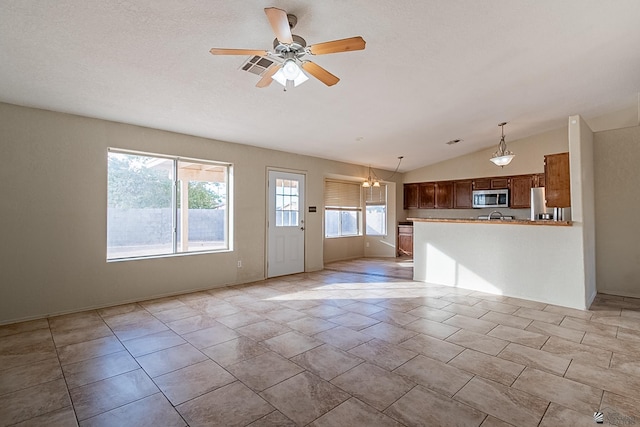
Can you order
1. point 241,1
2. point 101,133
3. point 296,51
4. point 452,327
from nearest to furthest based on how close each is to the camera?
1. point 241,1
2. point 296,51
3. point 452,327
4. point 101,133

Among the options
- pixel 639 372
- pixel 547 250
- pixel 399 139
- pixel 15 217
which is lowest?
pixel 639 372

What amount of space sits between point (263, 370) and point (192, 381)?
1.73 ft

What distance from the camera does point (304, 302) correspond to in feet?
14.5

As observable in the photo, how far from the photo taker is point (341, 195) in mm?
8531

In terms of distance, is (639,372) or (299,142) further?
(299,142)

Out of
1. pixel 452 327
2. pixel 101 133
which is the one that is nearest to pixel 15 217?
pixel 101 133

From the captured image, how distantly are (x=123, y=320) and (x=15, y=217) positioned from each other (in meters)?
1.69

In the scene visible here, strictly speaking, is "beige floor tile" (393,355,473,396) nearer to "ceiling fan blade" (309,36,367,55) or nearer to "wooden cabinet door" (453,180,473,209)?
"ceiling fan blade" (309,36,367,55)

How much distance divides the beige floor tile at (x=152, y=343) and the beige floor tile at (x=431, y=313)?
2677 millimetres

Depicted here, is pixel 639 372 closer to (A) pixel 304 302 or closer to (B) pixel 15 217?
(A) pixel 304 302

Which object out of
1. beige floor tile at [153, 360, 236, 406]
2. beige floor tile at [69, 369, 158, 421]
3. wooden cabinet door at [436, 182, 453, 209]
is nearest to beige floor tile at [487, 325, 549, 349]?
beige floor tile at [153, 360, 236, 406]

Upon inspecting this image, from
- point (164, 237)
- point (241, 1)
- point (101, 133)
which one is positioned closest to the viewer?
point (241, 1)

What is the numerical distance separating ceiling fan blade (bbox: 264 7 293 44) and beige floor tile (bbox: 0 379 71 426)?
9.26ft

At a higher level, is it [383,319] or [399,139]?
[399,139]
